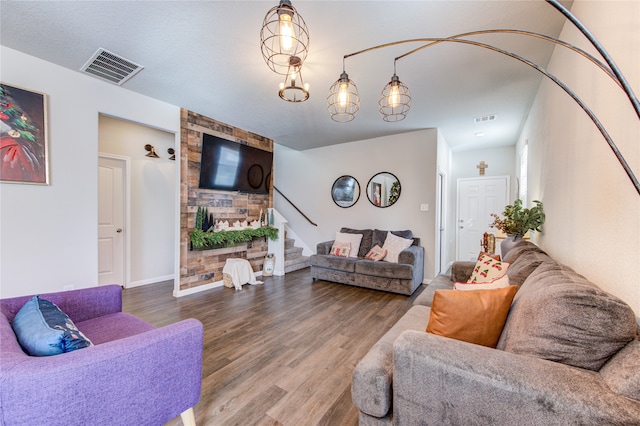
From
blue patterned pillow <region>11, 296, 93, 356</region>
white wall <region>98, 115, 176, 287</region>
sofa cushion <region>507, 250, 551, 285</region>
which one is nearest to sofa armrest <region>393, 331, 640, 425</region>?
Result: sofa cushion <region>507, 250, 551, 285</region>

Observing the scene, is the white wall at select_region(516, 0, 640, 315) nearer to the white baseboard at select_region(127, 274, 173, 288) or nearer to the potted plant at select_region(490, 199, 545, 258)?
the potted plant at select_region(490, 199, 545, 258)

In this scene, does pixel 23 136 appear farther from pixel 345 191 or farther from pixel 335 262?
pixel 345 191

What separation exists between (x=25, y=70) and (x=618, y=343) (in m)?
4.46

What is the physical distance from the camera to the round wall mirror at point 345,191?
5082 millimetres

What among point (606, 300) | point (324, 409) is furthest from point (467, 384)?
point (324, 409)

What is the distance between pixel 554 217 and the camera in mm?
2158

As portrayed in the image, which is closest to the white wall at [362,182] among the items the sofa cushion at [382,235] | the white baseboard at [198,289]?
the sofa cushion at [382,235]

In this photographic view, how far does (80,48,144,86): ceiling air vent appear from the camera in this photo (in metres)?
2.40

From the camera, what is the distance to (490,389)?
910 mm

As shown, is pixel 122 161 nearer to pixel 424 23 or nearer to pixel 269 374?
pixel 269 374

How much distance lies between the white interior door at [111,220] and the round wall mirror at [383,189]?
419cm

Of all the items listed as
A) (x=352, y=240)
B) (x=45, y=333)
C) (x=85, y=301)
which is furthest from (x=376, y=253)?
(x=45, y=333)

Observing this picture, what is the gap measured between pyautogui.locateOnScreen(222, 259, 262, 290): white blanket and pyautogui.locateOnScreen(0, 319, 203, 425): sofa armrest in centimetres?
Result: 278

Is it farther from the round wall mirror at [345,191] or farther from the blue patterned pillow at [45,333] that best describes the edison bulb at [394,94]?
the round wall mirror at [345,191]
